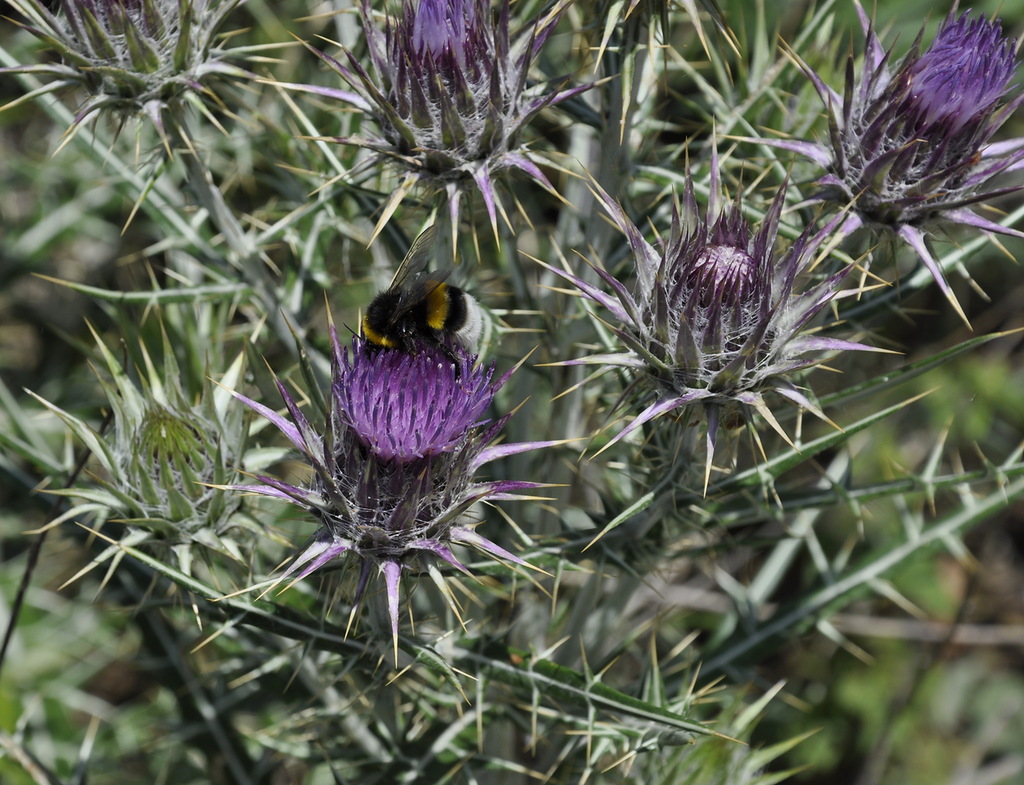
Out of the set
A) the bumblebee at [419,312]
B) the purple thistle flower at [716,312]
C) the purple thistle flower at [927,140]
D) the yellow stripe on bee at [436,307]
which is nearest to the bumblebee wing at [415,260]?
the bumblebee at [419,312]

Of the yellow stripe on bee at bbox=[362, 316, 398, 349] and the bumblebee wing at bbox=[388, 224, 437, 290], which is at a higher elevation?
the bumblebee wing at bbox=[388, 224, 437, 290]

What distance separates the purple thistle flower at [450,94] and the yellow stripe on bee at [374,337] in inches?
16.6

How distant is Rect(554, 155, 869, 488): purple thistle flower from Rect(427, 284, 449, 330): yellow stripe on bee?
0.54 metres

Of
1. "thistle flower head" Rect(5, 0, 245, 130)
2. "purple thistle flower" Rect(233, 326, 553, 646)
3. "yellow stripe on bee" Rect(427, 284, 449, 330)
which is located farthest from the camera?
"yellow stripe on bee" Rect(427, 284, 449, 330)

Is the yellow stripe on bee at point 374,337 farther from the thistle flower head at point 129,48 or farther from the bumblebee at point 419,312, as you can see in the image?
the thistle flower head at point 129,48

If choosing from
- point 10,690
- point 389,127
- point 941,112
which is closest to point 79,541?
point 10,690

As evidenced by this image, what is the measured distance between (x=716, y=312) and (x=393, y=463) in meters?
0.93

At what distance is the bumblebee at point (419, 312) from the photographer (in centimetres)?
293

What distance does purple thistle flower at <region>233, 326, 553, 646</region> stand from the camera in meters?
2.52

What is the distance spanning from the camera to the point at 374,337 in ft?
9.62

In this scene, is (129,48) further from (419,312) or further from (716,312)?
(716,312)

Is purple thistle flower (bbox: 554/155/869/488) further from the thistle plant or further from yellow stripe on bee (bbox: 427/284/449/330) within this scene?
yellow stripe on bee (bbox: 427/284/449/330)

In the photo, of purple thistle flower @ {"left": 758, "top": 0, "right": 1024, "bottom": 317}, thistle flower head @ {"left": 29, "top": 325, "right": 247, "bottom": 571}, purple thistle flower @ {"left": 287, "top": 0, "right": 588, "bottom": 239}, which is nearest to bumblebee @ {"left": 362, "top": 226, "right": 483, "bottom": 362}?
purple thistle flower @ {"left": 287, "top": 0, "right": 588, "bottom": 239}

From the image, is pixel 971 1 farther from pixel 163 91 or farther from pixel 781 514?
pixel 163 91
